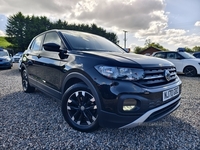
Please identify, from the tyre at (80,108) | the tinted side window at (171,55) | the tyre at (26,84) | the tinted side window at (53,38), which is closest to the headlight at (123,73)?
the tyre at (80,108)

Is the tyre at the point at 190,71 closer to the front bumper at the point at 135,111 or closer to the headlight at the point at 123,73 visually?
the front bumper at the point at 135,111

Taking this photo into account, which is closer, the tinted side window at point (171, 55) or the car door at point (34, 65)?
the car door at point (34, 65)

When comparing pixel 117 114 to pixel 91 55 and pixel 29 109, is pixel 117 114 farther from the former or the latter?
pixel 29 109

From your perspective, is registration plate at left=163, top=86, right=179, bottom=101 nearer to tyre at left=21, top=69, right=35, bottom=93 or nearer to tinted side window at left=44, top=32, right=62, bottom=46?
tinted side window at left=44, top=32, right=62, bottom=46

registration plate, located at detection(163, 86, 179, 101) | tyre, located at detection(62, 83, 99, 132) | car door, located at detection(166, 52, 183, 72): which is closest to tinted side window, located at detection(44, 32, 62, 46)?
tyre, located at detection(62, 83, 99, 132)

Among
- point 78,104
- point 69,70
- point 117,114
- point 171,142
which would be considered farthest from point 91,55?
point 171,142

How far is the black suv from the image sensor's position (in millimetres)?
1852

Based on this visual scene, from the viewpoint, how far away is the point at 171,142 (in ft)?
6.83

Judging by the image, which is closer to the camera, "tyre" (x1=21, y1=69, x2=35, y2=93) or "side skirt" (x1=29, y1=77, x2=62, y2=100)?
"side skirt" (x1=29, y1=77, x2=62, y2=100)

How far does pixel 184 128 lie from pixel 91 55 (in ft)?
6.26

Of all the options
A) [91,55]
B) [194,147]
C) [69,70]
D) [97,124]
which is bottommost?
[194,147]

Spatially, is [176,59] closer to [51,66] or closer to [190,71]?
[190,71]

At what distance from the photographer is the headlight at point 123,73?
1.88 m

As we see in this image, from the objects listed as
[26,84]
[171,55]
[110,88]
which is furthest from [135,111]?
[171,55]
